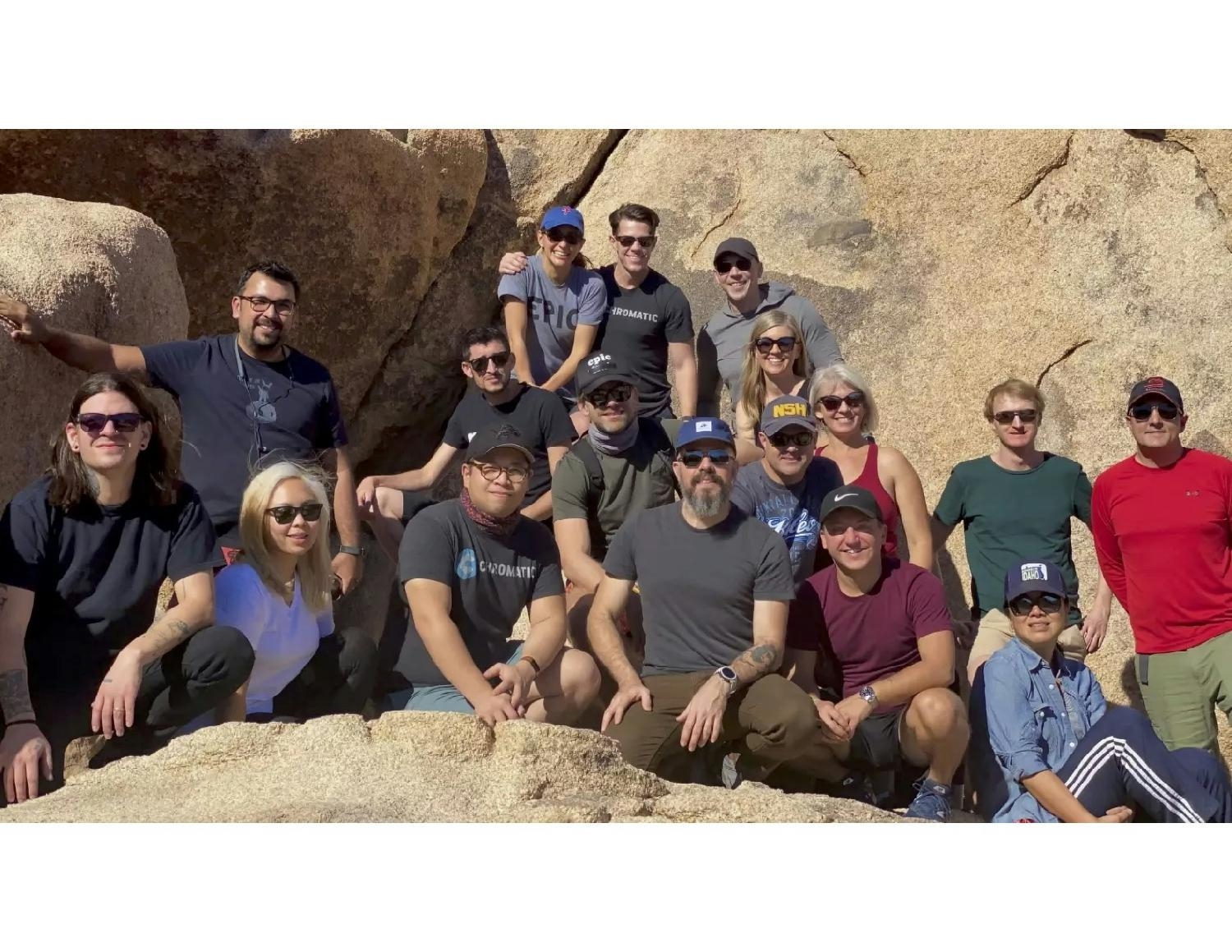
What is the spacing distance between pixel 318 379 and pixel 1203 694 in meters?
3.75

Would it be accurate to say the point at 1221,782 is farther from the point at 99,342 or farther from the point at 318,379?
the point at 99,342

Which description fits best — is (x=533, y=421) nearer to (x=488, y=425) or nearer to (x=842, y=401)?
(x=488, y=425)

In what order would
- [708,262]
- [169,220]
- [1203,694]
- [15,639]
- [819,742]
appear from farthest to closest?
[708,262], [169,220], [1203,694], [819,742], [15,639]

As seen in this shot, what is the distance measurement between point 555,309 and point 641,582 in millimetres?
2107

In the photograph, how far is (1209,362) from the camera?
8164 millimetres

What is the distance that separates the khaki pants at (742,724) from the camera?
17.4 feet

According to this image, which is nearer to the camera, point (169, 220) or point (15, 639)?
point (15, 639)

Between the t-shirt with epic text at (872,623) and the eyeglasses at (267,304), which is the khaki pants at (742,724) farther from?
the eyeglasses at (267,304)

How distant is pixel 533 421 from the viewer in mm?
6598

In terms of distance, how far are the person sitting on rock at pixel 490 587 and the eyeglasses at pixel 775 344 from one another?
4.94 ft

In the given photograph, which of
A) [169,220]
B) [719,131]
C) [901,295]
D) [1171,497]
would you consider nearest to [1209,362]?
[901,295]

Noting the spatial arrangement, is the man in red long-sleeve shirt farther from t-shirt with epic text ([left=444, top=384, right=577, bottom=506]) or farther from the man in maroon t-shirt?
t-shirt with epic text ([left=444, top=384, right=577, bottom=506])

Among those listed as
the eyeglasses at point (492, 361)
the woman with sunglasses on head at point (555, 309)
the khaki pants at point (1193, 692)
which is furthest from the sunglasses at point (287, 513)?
the khaki pants at point (1193, 692)

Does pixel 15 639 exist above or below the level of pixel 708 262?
below
